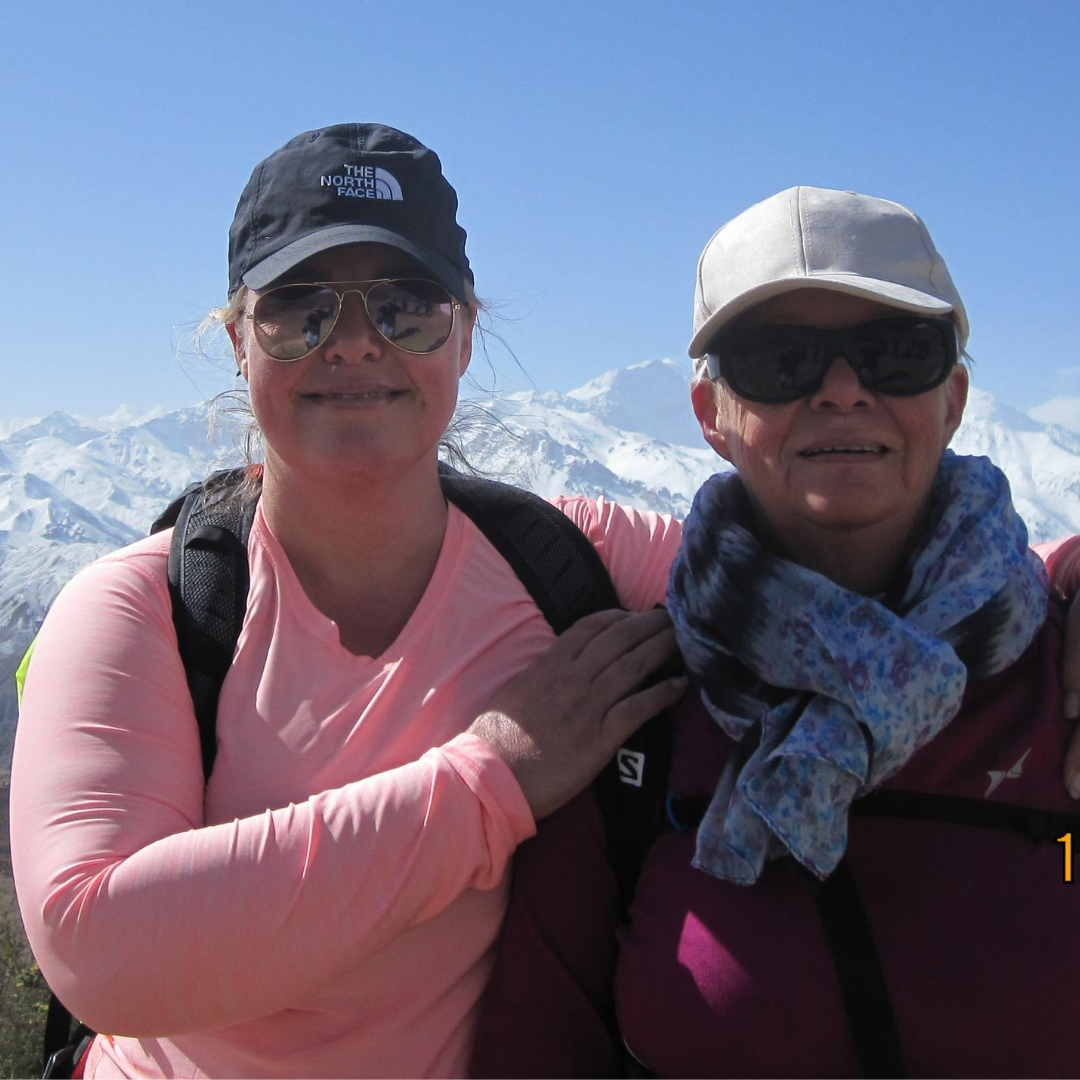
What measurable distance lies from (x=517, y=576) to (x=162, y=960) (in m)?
1.56

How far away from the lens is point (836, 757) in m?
2.56

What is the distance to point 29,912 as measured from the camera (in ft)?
8.38

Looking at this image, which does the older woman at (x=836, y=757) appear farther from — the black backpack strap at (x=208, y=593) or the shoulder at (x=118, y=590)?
the shoulder at (x=118, y=590)

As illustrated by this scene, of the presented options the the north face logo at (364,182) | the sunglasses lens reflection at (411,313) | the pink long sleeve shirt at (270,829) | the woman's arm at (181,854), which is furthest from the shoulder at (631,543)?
the the north face logo at (364,182)

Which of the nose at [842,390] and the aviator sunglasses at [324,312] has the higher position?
the aviator sunglasses at [324,312]

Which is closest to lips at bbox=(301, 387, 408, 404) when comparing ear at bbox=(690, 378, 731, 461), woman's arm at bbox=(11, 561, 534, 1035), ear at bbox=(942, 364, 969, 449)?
woman's arm at bbox=(11, 561, 534, 1035)

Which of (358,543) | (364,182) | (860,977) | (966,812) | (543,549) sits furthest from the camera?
(543,549)

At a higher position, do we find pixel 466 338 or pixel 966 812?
pixel 466 338

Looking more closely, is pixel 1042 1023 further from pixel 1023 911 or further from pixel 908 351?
pixel 908 351

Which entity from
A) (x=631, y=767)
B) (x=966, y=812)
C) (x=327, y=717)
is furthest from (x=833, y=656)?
(x=327, y=717)

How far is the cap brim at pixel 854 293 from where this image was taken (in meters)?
2.64

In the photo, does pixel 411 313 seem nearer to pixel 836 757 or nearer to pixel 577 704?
pixel 577 704

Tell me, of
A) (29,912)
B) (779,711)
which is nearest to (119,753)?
(29,912)

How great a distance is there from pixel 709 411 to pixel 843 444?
20.9 inches
